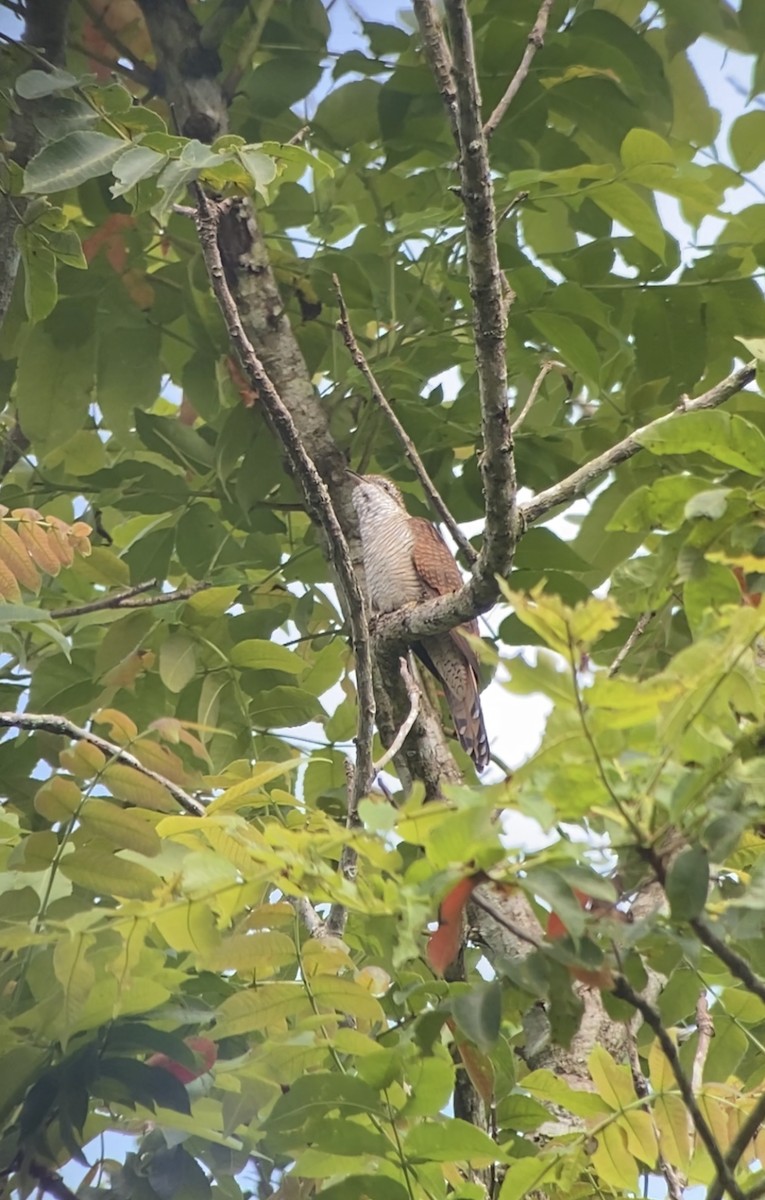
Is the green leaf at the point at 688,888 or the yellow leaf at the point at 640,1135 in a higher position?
the green leaf at the point at 688,888

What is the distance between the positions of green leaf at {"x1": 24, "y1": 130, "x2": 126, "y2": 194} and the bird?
801mm

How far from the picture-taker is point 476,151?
3.87ft

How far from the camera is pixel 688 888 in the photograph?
0.76m

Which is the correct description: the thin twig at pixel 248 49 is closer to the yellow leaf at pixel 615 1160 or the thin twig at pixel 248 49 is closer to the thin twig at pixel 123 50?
the thin twig at pixel 123 50

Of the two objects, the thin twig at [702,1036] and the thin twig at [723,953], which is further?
the thin twig at [702,1036]

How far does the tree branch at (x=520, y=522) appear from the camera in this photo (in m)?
1.37

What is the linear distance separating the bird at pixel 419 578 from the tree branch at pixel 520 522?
0.21 m

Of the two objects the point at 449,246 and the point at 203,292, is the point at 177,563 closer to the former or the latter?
the point at 203,292

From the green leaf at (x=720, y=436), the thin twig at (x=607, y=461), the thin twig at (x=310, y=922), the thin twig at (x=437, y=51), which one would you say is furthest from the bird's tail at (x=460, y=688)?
the green leaf at (x=720, y=436)

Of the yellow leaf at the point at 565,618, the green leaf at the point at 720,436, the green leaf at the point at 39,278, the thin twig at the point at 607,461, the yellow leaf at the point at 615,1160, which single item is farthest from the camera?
the green leaf at the point at 39,278

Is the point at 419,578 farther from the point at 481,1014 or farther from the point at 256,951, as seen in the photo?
the point at 481,1014

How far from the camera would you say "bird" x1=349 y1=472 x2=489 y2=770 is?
7.42ft

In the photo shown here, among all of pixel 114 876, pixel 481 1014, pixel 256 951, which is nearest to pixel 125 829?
pixel 114 876

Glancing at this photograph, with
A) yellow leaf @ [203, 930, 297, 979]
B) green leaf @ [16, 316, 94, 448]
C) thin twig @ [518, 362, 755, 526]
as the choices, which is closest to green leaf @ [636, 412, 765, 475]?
thin twig @ [518, 362, 755, 526]
